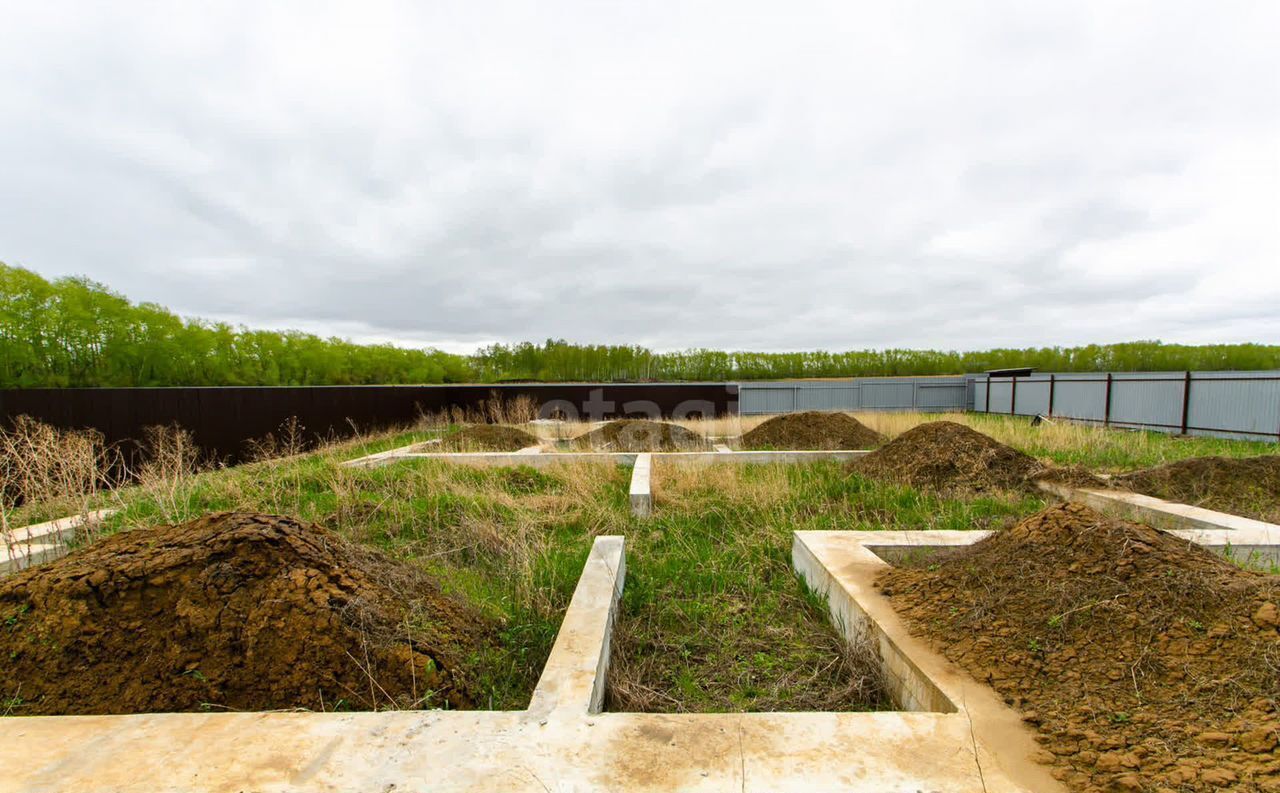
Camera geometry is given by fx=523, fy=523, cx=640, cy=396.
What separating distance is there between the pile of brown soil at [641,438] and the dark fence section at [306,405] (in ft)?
21.8

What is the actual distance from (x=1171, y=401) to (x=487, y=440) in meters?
18.1

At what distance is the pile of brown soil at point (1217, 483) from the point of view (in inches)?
232

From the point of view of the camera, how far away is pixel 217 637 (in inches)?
96.9

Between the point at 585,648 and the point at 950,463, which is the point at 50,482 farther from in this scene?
the point at 950,463

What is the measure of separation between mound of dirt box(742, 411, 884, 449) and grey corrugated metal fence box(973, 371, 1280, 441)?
8.36 meters

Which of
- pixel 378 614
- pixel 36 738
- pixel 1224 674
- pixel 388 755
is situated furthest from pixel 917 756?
pixel 36 738

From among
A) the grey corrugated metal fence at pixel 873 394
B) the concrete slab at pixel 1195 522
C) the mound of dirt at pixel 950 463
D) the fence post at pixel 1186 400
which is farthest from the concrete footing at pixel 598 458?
the grey corrugated metal fence at pixel 873 394

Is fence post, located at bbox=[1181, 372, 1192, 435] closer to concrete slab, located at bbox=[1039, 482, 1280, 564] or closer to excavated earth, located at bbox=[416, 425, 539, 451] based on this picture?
concrete slab, located at bbox=[1039, 482, 1280, 564]

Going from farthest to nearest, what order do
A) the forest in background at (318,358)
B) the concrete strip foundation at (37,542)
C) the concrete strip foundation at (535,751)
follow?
the forest in background at (318,358), the concrete strip foundation at (37,542), the concrete strip foundation at (535,751)

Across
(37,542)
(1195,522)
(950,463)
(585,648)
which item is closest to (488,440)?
(37,542)

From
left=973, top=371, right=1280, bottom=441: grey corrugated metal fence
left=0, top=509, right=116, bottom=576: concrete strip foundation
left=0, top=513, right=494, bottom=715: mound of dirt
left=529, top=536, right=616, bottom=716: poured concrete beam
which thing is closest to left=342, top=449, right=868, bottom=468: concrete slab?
left=0, top=509, right=116, bottom=576: concrete strip foundation

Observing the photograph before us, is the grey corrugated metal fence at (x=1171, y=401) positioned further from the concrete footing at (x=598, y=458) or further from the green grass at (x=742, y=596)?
the green grass at (x=742, y=596)

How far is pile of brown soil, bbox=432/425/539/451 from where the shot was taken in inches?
472

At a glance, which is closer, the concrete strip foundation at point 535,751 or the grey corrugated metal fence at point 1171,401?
the concrete strip foundation at point 535,751
